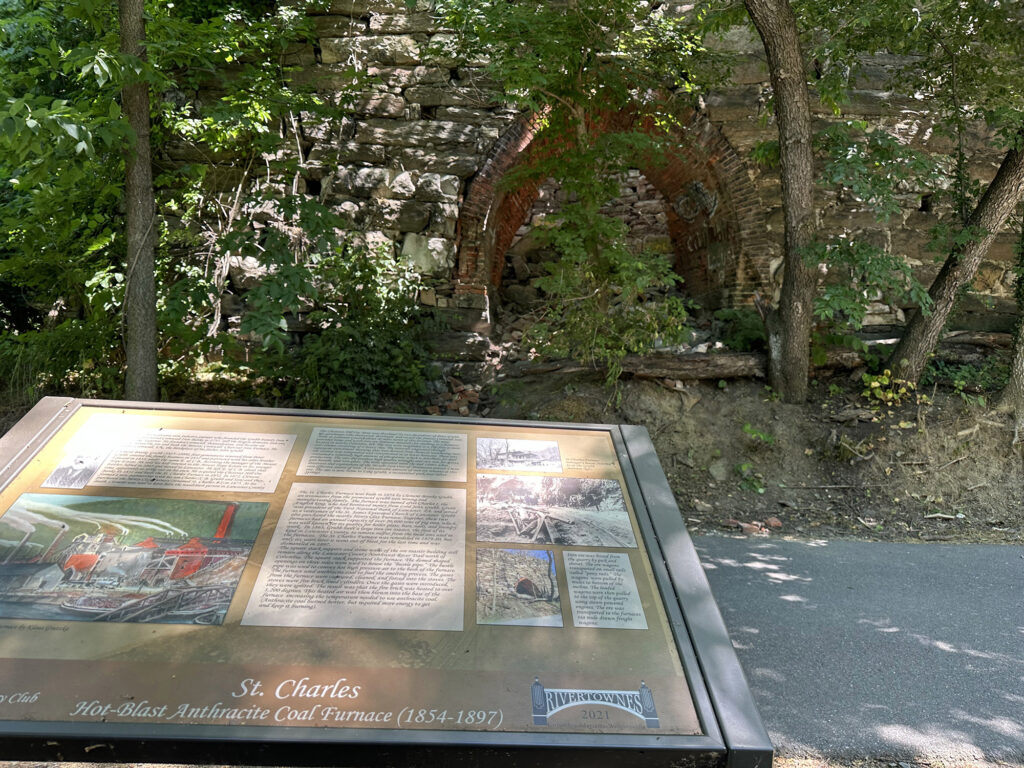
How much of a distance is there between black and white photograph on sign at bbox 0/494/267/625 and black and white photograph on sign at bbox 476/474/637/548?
732 mm

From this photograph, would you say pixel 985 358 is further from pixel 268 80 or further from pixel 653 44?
pixel 268 80

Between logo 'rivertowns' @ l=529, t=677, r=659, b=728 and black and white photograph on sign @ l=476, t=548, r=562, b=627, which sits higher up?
black and white photograph on sign @ l=476, t=548, r=562, b=627

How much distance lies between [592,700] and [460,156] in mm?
5812

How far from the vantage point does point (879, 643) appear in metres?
3.32

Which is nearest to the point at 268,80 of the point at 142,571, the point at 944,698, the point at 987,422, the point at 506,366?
the point at 506,366

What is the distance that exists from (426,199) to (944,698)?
553 centimetres

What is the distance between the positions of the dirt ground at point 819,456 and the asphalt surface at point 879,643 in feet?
1.47

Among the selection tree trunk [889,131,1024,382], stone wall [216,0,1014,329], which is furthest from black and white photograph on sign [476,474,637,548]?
stone wall [216,0,1014,329]

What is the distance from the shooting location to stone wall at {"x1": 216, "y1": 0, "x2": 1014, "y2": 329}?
22.2ft

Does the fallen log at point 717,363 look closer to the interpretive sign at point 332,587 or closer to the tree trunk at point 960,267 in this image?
the tree trunk at point 960,267

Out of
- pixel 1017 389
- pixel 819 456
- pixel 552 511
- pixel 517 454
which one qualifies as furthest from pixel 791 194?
pixel 552 511

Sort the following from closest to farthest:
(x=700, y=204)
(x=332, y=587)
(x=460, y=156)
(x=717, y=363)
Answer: (x=332, y=587) < (x=717, y=363) < (x=460, y=156) < (x=700, y=204)

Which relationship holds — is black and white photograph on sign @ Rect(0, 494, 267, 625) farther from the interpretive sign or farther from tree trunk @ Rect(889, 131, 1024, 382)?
tree trunk @ Rect(889, 131, 1024, 382)

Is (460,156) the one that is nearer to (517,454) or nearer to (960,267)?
(960,267)
